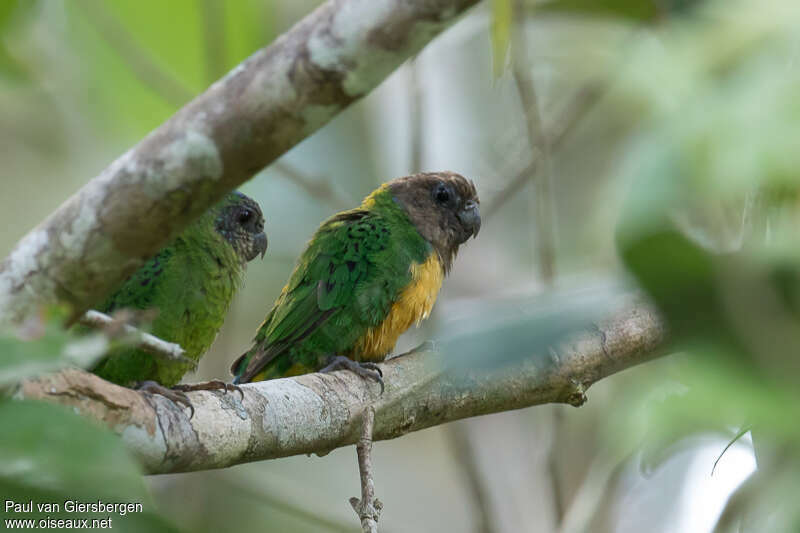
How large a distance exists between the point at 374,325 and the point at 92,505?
2.87 metres

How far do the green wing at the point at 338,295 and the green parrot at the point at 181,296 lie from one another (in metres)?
0.31

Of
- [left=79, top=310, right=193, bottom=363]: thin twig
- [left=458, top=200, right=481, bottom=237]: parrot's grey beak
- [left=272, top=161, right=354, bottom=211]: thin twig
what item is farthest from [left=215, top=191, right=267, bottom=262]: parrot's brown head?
[left=79, top=310, right=193, bottom=363]: thin twig

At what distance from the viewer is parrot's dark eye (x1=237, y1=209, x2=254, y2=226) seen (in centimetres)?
441

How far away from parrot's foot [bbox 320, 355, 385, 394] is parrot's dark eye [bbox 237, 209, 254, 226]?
825 mm

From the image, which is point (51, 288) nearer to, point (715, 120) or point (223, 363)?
point (715, 120)

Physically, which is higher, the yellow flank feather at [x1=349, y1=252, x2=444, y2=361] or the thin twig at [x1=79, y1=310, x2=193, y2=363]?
the yellow flank feather at [x1=349, y1=252, x2=444, y2=361]

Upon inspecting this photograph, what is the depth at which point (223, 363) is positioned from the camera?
595 cm

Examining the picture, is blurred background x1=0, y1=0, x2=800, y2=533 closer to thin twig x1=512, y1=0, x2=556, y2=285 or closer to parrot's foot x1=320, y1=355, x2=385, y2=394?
thin twig x1=512, y1=0, x2=556, y2=285

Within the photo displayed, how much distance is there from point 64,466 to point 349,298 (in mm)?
2937

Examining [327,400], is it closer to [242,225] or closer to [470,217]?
[242,225]

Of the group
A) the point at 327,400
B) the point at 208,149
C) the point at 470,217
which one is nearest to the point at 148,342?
the point at 208,149

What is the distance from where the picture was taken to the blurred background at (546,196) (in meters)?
1.18

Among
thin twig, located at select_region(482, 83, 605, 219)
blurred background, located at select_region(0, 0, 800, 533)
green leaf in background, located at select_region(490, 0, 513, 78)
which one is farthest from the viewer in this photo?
thin twig, located at select_region(482, 83, 605, 219)

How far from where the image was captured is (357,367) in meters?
3.74
